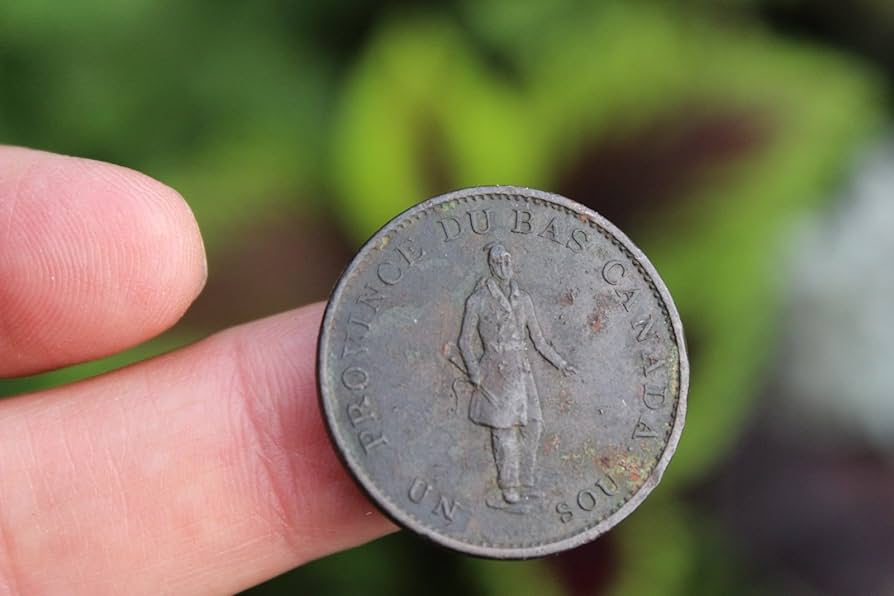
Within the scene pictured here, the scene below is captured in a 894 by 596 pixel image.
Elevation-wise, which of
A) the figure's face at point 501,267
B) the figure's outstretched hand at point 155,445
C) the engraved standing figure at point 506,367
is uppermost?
the figure's face at point 501,267

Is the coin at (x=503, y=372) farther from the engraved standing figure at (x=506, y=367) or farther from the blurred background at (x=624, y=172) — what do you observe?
the blurred background at (x=624, y=172)

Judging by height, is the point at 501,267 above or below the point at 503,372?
above

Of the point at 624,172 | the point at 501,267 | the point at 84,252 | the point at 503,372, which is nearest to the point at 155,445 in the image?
the point at 84,252

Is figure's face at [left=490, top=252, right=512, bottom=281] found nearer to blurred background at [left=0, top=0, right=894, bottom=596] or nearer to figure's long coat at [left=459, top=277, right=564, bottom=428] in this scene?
figure's long coat at [left=459, top=277, right=564, bottom=428]

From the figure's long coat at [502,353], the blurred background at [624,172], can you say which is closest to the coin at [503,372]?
the figure's long coat at [502,353]

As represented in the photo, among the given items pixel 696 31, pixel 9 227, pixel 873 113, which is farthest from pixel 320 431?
pixel 873 113

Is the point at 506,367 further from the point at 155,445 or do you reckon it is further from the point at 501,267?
the point at 155,445

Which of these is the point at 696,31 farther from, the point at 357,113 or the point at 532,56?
the point at 357,113
